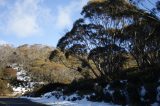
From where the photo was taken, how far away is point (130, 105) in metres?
24.9

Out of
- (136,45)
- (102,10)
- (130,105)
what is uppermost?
(102,10)

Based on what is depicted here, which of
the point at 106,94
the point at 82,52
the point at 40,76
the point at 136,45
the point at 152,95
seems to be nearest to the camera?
the point at 152,95

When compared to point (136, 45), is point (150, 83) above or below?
below

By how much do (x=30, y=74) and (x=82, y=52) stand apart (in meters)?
52.0

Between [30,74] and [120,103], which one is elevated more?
[30,74]

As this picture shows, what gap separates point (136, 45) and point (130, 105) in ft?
75.6

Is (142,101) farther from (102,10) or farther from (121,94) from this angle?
(102,10)

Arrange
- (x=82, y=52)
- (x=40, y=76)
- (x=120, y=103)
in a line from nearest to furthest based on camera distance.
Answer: (x=120, y=103)
(x=82, y=52)
(x=40, y=76)

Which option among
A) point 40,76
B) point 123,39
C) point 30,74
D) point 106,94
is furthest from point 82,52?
point 30,74

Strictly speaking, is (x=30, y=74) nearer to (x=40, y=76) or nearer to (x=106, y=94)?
(x=40, y=76)

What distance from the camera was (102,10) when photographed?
49.2 m

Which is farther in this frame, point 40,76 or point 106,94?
point 40,76

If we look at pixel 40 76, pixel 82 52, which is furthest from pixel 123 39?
pixel 40 76

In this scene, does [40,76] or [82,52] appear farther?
[40,76]
